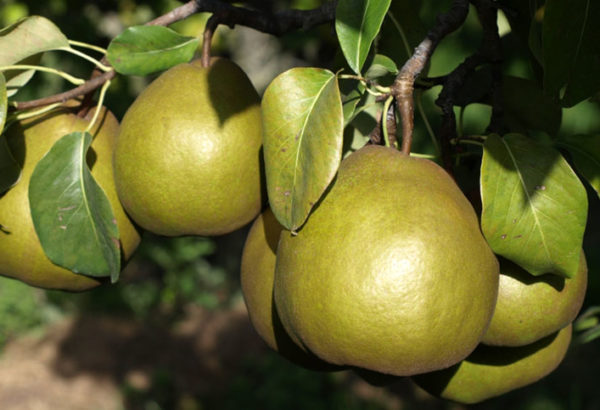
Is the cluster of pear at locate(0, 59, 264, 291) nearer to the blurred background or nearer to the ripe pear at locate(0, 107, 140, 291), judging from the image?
the ripe pear at locate(0, 107, 140, 291)

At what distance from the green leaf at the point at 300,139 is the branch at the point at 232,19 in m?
0.27

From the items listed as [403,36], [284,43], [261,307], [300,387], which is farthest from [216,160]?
[300,387]

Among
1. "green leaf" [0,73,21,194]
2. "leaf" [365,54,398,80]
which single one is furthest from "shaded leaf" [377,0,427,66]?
"green leaf" [0,73,21,194]

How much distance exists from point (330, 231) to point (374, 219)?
5cm

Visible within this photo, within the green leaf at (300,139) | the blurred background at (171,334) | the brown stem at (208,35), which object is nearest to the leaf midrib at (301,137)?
the green leaf at (300,139)

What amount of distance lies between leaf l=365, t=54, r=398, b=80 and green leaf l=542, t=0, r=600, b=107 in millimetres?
196

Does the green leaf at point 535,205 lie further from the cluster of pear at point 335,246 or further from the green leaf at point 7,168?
the green leaf at point 7,168

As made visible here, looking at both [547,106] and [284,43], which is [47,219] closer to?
[547,106]

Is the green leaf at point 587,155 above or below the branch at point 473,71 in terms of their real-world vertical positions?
below

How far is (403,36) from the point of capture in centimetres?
108

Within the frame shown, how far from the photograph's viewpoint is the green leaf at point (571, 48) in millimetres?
743

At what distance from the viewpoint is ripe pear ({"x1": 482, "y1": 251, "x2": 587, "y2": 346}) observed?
34.5 inches

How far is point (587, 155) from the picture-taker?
0.97 metres

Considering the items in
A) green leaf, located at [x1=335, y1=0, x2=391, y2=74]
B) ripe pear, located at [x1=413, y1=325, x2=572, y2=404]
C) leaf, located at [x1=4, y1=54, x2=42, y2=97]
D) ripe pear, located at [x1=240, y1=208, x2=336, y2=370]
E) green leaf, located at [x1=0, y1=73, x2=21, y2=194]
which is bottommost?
ripe pear, located at [x1=413, y1=325, x2=572, y2=404]
